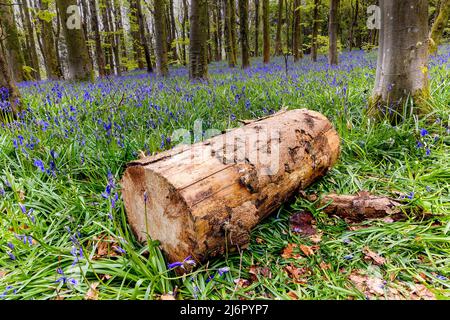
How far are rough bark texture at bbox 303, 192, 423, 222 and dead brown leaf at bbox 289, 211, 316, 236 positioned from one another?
6.2 inches


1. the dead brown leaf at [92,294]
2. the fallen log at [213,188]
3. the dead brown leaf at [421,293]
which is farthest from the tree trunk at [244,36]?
the dead brown leaf at [92,294]

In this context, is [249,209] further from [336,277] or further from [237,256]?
[336,277]

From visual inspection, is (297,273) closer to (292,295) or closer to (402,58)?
(292,295)

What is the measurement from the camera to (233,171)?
195 centimetres

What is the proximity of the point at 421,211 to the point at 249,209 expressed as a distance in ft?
4.70

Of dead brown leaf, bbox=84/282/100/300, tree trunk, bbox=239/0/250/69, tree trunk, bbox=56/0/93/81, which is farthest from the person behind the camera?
tree trunk, bbox=239/0/250/69

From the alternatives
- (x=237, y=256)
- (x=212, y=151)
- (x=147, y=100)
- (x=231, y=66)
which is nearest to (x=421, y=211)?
(x=237, y=256)

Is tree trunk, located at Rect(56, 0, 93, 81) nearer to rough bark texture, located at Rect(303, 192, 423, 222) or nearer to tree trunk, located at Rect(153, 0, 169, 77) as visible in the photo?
tree trunk, located at Rect(153, 0, 169, 77)

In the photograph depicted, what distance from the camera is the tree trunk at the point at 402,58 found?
3.32 m

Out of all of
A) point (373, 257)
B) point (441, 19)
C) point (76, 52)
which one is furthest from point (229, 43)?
point (373, 257)

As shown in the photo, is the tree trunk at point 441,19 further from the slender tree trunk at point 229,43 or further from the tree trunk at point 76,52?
the tree trunk at point 76,52

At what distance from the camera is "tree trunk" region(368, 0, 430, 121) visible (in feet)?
10.9

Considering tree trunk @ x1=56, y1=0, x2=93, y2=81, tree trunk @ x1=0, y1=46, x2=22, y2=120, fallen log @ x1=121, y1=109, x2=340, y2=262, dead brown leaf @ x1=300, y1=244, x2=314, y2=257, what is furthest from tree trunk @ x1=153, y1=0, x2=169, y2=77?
dead brown leaf @ x1=300, y1=244, x2=314, y2=257

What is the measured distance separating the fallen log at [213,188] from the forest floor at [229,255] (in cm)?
15
